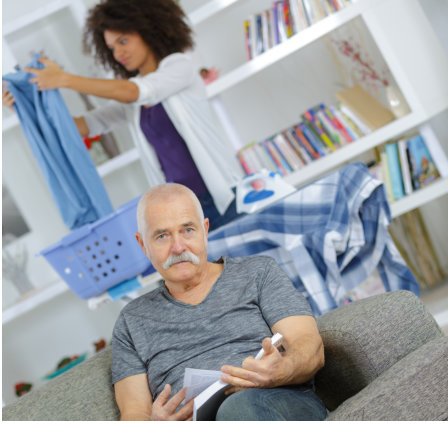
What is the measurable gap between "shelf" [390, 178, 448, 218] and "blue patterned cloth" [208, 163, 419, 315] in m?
1.12

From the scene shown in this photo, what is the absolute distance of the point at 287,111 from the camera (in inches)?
158

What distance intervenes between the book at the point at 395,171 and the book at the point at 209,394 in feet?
7.20

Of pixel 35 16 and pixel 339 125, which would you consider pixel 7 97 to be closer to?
pixel 35 16

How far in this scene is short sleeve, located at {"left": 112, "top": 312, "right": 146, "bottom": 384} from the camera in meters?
1.62

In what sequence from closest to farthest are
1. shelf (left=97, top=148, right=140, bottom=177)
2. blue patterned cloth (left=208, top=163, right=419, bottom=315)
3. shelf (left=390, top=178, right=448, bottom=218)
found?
blue patterned cloth (left=208, top=163, right=419, bottom=315) → shelf (left=390, top=178, right=448, bottom=218) → shelf (left=97, top=148, right=140, bottom=177)

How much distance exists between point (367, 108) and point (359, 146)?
24 centimetres

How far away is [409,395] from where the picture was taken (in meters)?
1.22

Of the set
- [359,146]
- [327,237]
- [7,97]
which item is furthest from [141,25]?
[359,146]

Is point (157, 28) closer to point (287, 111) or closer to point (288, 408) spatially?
point (287, 111)

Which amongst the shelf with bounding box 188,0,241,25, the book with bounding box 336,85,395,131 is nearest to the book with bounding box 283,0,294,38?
the shelf with bounding box 188,0,241,25

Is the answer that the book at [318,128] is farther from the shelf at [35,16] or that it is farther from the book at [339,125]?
the shelf at [35,16]

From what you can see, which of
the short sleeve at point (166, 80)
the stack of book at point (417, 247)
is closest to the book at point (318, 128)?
the stack of book at point (417, 247)

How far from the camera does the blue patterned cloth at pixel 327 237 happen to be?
2.20 metres

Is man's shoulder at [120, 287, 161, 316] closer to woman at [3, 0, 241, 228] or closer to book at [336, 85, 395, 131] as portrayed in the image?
woman at [3, 0, 241, 228]
